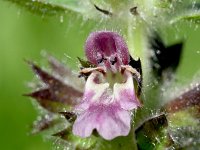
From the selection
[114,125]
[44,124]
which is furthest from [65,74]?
[114,125]

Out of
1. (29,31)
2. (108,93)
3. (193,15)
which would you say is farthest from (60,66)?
(29,31)

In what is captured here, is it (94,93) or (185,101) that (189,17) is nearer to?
(185,101)

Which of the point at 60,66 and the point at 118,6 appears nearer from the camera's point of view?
the point at 118,6

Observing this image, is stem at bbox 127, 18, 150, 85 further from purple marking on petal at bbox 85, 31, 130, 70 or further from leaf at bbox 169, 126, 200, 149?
leaf at bbox 169, 126, 200, 149

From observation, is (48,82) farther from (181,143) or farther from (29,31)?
(29,31)

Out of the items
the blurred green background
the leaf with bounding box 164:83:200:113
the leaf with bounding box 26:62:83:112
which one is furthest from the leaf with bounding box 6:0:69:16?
the blurred green background
